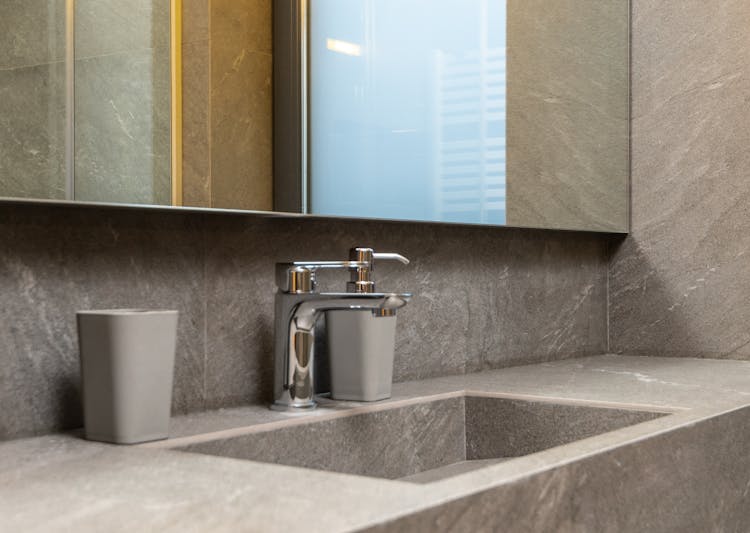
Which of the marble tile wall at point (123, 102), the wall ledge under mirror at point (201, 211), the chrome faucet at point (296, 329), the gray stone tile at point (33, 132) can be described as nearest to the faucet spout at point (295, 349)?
the chrome faucet at point (296, 329)

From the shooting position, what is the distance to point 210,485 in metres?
0.84

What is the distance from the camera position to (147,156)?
114 cm

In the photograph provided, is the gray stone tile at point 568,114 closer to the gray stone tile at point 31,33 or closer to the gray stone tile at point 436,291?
the gray stone tile at point 436,291

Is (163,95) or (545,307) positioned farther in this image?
(545,307)

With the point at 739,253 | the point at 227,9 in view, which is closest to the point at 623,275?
the point at 739,253

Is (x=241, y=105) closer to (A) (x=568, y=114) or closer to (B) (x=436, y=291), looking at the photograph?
(B) (x=436, y=291)

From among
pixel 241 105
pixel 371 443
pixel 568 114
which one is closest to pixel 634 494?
pixel 371 443

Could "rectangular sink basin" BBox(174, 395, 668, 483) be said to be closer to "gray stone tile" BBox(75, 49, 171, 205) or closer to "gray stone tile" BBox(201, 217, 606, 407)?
"gray stone tile" BBox(201, 217, 606, 407)

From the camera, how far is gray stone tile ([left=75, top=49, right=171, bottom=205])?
1.08 m

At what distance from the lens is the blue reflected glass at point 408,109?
1.40 meters

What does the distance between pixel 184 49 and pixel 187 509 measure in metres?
0.63

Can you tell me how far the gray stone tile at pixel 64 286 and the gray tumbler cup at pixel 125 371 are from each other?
78mm

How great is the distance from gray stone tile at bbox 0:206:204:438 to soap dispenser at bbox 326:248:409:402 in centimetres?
23

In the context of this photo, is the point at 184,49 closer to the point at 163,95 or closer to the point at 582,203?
the point at 163,95
